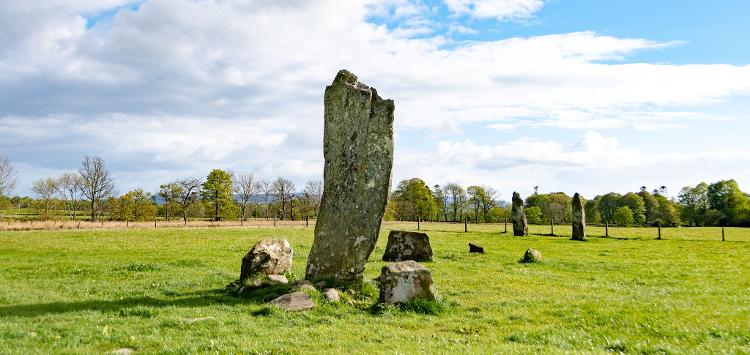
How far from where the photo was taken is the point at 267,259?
1894cm

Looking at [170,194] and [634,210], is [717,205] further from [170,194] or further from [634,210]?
[170,194]

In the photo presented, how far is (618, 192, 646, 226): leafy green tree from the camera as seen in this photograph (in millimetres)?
107562

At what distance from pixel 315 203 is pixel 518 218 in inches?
2341

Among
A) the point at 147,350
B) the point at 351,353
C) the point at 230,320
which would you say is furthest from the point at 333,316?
the point at 147,350

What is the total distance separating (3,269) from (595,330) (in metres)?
24.6

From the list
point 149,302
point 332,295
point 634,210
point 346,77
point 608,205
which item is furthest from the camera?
point 608,205

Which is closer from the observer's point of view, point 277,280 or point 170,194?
point 277,280

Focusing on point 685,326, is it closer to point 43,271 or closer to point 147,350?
point 147,350

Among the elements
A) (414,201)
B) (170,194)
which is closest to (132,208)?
(170,194)

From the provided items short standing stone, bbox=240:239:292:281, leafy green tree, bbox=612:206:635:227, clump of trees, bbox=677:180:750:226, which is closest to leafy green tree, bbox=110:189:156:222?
short standing stone, bbox=240:239:292:281

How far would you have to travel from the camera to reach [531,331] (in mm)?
11734

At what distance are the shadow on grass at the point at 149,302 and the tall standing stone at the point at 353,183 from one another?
2124 millimetres

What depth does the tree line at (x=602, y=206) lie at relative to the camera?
312 ft

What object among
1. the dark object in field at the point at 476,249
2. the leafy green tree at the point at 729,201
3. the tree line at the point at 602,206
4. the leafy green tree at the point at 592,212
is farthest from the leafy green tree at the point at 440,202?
the dark object in field at the point at 476,249
